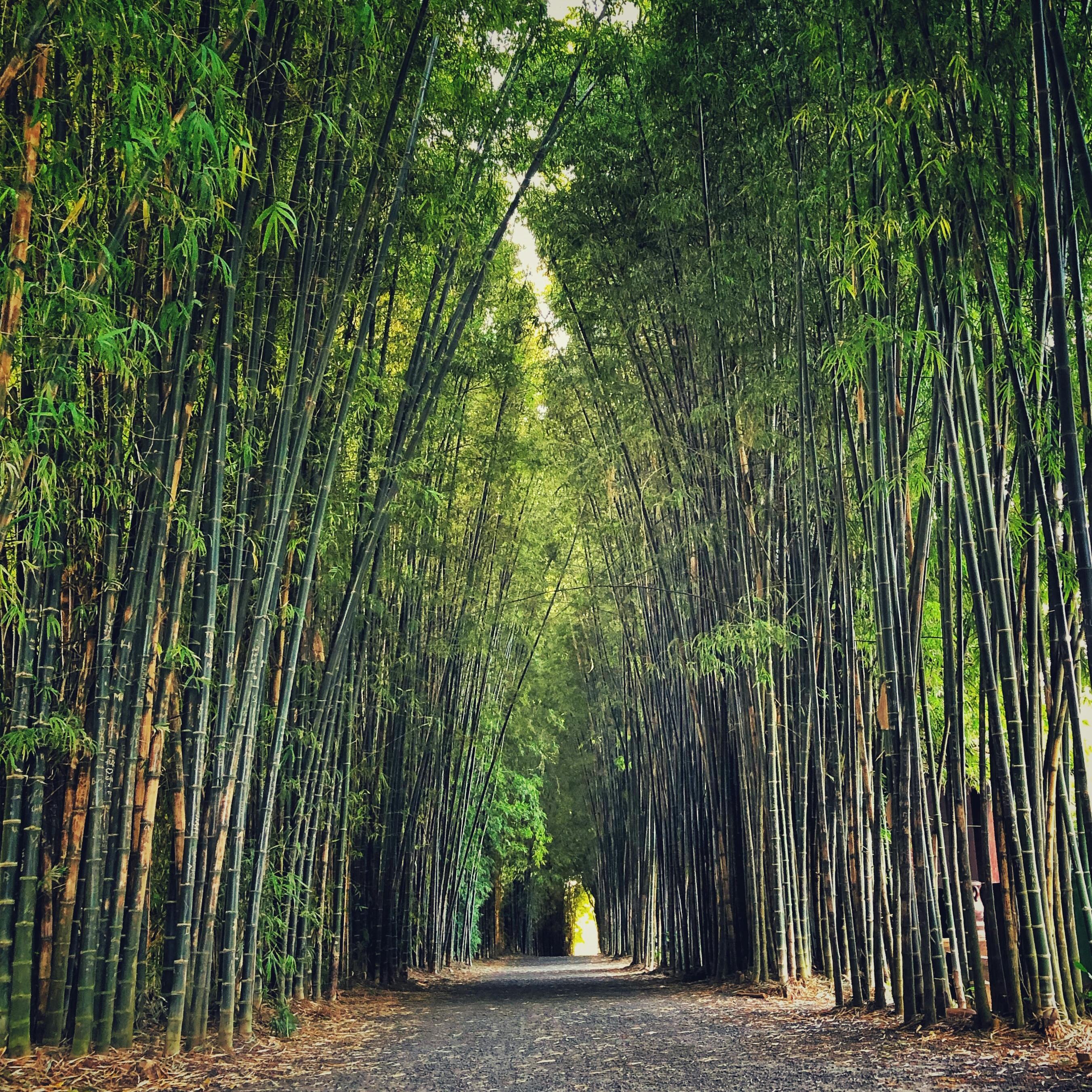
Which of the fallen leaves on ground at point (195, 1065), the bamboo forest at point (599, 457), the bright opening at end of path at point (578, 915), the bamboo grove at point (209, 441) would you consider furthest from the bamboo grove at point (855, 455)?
the bright opening at end of path at point (578, 915)

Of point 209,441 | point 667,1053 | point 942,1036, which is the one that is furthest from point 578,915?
point 209,441

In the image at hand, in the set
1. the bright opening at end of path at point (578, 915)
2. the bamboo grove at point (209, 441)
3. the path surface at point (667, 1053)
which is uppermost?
the bamboo grove at point (209, 441)

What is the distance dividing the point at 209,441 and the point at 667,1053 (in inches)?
105

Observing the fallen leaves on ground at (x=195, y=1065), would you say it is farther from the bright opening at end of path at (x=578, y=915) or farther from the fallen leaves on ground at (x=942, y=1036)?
the bright opening at end of path at (x=578, y=915)

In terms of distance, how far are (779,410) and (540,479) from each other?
11.6ft

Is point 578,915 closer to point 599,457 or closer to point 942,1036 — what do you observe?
point 599,457

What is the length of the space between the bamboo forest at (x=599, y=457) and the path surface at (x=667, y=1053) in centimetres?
9

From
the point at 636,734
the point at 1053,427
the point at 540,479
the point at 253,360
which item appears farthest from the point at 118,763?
the point at 636,734

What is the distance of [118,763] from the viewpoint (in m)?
3.04

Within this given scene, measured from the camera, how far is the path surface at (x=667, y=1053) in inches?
108

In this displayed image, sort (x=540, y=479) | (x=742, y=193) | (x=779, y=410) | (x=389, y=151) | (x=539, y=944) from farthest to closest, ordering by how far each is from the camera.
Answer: (x=539, y=944), (x=540, y=479), (x=779, y=410), (x=742, y=193), (x=389, y=151)

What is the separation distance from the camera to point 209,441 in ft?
10.7

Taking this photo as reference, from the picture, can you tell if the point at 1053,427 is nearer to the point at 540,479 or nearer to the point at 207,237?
the point at 207,237

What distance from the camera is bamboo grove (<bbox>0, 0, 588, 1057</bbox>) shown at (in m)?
2.58
